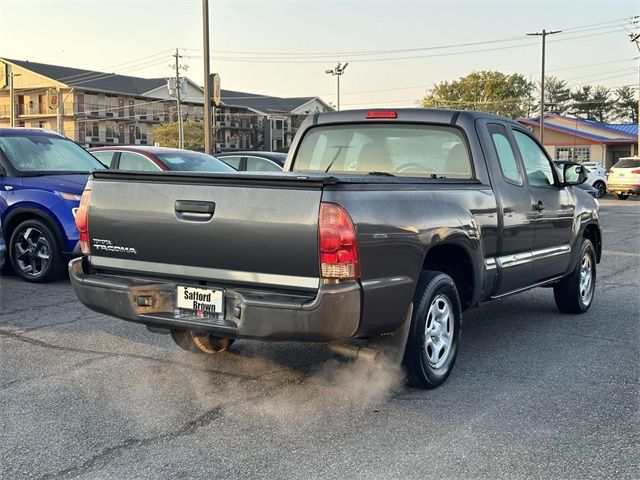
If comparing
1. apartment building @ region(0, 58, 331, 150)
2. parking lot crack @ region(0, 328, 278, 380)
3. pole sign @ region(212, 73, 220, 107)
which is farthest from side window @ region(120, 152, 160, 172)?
apartment building @ region(0, 58, 331, 150)

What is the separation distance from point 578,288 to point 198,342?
377 cm

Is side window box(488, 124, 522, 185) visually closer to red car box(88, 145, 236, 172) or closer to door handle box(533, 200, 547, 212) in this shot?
door handle box(533, 200, 547, 212)

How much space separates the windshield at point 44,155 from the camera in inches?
347

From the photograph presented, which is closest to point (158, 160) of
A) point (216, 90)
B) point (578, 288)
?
point (578, 288)

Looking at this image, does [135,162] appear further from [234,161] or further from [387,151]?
[387,151]

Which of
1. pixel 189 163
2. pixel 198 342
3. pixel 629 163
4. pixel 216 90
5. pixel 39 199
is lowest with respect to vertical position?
pixel 198 342

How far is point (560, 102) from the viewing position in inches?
4267

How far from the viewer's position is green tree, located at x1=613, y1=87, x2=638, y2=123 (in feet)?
347

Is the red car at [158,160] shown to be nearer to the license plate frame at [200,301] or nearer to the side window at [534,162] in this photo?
the side window at [534,162]

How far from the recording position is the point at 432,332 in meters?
4.62

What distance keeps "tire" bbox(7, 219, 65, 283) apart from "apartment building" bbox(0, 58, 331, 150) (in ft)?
194

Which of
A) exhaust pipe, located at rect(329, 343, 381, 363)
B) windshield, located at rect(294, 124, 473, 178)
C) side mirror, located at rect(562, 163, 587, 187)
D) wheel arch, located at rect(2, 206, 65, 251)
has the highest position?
windshield, located at rect(294, 124, 473, 178)

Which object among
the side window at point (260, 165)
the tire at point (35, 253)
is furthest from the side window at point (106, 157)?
the side window at point (260, 165)

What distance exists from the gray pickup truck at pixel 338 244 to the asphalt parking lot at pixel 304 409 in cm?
37
